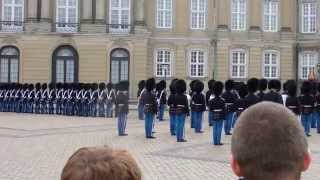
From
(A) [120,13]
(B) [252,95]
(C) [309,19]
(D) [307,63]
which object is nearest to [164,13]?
(A) [120,13]

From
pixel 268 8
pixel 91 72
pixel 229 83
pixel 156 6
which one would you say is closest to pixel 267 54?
pixel 268 8

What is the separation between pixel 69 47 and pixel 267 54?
15070mm

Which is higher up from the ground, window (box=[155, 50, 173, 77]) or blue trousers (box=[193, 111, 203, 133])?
window (box=[155, 50, 173, 77])

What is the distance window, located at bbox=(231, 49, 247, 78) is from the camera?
49.6 meters

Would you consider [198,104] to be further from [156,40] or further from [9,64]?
[9,64]

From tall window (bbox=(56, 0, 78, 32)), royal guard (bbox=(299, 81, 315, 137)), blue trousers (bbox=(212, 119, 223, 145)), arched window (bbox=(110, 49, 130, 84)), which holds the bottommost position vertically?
blue trousers (bbox=(212, 119, 223, 145))

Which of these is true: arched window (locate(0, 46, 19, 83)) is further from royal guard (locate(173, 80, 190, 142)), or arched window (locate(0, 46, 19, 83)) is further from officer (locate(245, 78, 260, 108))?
royal guard (locate(173, 80, 190, 142))

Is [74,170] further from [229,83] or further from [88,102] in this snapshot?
[88,102]

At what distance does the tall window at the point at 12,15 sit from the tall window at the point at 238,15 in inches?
616

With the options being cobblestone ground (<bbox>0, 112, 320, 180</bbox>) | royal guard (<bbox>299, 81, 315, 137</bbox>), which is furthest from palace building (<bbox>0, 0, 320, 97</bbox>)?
royal guard (<bbox>299, 81, 315, 137</bbox>)

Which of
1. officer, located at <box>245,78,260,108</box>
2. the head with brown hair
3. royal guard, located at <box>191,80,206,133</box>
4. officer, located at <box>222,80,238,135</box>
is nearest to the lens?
the head with brown hair

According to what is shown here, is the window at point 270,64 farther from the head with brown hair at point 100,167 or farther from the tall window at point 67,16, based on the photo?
the head with brown hair at point 100,167

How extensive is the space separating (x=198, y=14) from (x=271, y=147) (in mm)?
47706

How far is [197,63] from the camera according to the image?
49.3 m
